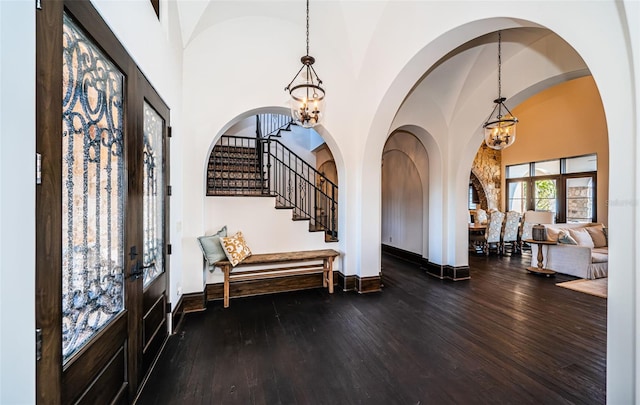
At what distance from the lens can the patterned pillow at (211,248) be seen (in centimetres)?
356

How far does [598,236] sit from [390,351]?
626 centimetres

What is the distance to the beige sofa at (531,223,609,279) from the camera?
4996 mm

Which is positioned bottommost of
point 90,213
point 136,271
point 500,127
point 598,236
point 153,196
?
point 598,236

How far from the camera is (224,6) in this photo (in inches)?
135

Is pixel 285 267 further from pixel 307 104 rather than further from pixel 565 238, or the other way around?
pixel 565 238

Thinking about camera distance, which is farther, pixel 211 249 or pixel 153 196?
pixel 211 249

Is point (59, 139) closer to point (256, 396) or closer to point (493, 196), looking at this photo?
point (256, 396)

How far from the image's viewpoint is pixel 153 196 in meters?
2.48

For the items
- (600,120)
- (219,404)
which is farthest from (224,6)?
(600,120)

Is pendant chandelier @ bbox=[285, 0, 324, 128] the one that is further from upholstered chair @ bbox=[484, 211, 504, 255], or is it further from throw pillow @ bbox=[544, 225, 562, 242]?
upholstered chair @ bbox=[484, 211, 504, 255]

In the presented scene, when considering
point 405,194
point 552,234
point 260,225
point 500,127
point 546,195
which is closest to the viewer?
point 500,127
